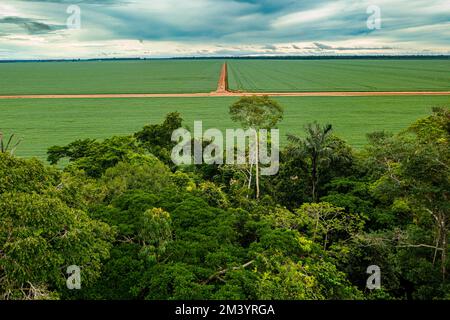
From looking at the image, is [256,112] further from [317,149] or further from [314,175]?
[314,175]

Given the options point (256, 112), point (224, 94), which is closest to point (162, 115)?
point (224, 94)

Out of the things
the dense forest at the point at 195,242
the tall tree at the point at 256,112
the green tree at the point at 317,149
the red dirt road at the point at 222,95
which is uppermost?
the red dirt road at the point at 222,95

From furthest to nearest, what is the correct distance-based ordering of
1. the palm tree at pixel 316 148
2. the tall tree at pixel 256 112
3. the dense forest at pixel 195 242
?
the tall tree at pixel 256 112
the palm tree at pixel 316 148
the dense forest at pixel 195 242

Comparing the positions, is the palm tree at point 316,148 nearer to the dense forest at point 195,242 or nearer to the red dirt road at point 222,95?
the dense forest at point 195,242

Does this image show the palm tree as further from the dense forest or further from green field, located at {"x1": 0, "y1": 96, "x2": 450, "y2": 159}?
green field, located at {"x1": 0, "y1": 96, "x2": 450, "y2": 159}

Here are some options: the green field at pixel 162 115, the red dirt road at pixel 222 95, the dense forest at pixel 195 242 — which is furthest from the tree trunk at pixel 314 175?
the red dirt road at pixel 222 95

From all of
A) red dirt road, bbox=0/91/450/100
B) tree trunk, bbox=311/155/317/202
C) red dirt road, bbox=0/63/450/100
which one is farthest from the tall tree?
red dirt road, bbox=0/91/450/100

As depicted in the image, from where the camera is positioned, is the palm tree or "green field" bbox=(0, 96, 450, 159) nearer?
the palm tree

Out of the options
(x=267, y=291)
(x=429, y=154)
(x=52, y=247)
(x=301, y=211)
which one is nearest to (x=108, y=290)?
(x=52, y=247)

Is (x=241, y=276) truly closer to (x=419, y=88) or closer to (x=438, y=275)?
(x=438, y=275)
